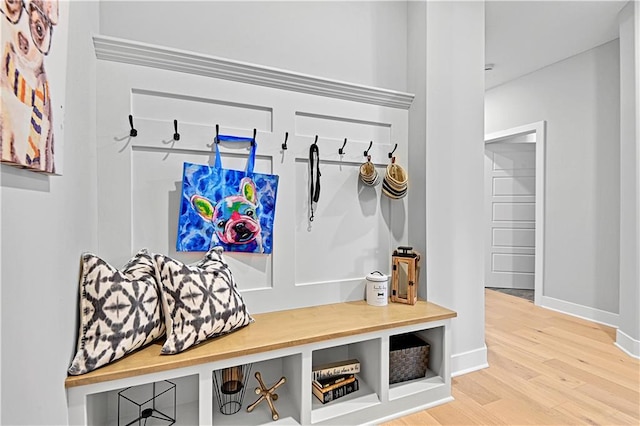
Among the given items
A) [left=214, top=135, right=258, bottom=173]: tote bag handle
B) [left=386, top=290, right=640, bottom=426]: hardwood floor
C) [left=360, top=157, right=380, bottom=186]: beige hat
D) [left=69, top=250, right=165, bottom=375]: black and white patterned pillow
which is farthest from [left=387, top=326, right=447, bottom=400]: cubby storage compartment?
[left=214, top=135, right=258, bottom=173]: tote bag handle

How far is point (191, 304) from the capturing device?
1.35 meters

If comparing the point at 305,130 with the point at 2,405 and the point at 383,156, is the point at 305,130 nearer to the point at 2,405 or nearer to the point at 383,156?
the point at 383,156

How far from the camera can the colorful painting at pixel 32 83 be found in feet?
2.11

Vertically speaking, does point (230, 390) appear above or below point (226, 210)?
below

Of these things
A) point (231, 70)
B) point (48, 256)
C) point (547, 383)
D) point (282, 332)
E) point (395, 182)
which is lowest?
point (547, 383)

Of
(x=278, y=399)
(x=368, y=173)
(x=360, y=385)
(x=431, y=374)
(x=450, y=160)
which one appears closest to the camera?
(x=278, y=399)

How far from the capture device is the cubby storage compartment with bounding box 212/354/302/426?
1512 millimetres

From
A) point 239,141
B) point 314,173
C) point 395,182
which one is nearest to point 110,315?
point 239,141

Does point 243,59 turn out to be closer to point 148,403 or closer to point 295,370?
point 295,370

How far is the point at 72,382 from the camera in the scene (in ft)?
3.64

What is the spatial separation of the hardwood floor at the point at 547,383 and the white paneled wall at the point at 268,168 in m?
0.83

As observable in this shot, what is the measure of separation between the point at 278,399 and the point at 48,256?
1214 millimetres

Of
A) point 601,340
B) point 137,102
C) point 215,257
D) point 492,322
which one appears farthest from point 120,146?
point 601,340

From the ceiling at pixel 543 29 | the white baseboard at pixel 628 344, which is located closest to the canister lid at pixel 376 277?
the white baseboard at pixel 628 344
